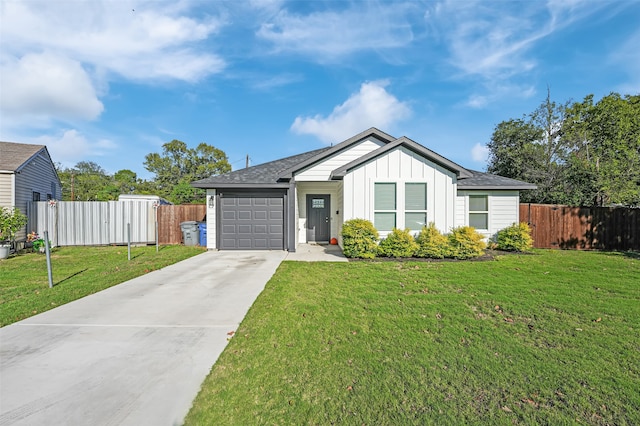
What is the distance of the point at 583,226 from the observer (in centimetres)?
1209

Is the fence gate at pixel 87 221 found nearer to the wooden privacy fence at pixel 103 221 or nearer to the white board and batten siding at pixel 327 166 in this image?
the wooden privacy fence at pixel 103 221

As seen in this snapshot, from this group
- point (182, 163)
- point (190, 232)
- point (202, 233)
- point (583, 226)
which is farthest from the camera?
point (182, 163)

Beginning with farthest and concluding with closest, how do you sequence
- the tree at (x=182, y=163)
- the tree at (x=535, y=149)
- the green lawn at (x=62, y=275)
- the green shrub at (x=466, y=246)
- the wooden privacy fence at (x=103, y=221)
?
the tree at (x=182, y=163)
the tree at (x=535, y=149)
the wooden privacy fence at (x=103, y=221)
the green shrub at (x=466, y=246)
the green lawn at (x=62, y=275)

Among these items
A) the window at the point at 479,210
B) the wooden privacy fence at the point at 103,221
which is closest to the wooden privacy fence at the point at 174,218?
the wooden privacy fence at the point at 103,221

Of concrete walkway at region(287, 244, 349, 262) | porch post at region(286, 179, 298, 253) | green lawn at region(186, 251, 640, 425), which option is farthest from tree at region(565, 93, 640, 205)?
porch post at region(286, 179, 298, 253)

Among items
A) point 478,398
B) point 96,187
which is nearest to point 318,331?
point 478,398

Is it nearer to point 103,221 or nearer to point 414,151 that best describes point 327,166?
point 414,151

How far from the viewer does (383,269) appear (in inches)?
297

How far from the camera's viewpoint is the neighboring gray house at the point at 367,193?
9734 mm

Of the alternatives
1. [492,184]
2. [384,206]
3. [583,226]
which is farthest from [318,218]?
[583,226]

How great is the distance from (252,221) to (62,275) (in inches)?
227

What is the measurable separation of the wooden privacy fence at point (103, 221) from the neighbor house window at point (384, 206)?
8065 mm

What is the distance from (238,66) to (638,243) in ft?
62.8

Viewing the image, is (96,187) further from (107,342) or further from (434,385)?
(434,385)
